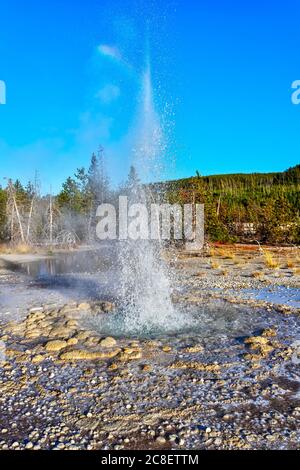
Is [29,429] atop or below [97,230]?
below

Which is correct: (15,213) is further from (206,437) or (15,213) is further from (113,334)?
(206,437)

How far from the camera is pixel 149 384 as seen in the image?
4.64 m

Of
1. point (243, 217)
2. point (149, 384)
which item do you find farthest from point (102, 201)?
point (149, 384)

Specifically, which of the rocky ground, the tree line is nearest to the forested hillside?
the tree line

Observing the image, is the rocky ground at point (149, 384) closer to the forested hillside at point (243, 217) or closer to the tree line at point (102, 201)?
the tree line at point (102, 201)

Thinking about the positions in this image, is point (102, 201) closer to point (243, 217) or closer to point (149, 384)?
point (243, 217)

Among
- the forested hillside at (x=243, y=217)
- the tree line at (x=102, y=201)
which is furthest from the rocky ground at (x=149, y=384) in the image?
the forested hillside at (x=243, y=217)

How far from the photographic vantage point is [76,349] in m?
5.87

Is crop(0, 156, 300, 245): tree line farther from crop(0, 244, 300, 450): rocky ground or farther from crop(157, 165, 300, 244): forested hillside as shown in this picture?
crop(0, 244, 300, 450): rocky ground

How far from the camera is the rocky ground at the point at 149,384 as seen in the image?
11.5 feet

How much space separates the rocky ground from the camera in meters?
3.51

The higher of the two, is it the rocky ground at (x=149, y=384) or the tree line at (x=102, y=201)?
the tree line at (x=102, y=201)
